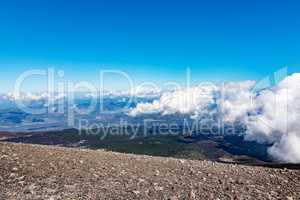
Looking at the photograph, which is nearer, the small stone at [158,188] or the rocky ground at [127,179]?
the rocky ground at [127,179]

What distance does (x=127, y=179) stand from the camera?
44.0 feet

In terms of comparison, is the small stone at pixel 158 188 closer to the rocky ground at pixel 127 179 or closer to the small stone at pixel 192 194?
the rocky ground at pixel 127 179

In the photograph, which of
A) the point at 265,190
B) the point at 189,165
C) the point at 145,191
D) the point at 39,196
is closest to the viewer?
the point at 39,196

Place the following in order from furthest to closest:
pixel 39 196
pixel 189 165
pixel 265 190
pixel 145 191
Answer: pixel 189 165 → pixel 265 190 → pixel 145 191 → pixel 39 196

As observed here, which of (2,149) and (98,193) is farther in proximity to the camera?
(2,149)

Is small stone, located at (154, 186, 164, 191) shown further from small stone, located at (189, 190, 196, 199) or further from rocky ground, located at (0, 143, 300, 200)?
small stone, located at (189, 190, 196, 199)

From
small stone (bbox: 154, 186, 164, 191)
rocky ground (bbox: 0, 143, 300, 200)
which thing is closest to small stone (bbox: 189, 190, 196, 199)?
rocky ground (bbox: 0, 143, 300, 200)

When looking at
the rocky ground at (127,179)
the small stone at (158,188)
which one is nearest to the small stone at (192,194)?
the rocky ground at (127,179)

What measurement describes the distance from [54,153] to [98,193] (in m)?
6.54

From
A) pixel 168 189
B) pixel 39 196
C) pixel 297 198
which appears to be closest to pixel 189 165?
pixel 168 189

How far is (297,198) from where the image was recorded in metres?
12.3

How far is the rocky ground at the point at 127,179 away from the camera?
1185cm

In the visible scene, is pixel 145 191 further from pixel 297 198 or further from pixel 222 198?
pixel 297 198

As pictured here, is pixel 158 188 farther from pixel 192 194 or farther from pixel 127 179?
pixel 127 179
